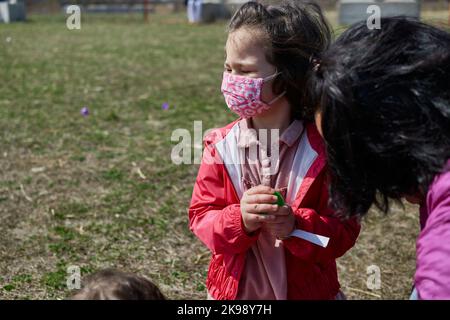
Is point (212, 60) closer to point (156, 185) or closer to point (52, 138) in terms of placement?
point (52, 138)

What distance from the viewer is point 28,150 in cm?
518

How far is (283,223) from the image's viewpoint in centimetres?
194

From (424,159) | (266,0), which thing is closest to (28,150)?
(266,0)

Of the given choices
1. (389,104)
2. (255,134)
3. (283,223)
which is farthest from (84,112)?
(389,104)

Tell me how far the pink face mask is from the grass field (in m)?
1.28

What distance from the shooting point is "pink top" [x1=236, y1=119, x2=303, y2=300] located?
6.96 feet

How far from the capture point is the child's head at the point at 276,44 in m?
2.05

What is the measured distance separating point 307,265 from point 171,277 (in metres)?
1.22

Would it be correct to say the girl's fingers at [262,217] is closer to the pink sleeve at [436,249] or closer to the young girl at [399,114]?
the young girl at [399,114]

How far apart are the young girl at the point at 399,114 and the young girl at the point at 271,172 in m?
0.37

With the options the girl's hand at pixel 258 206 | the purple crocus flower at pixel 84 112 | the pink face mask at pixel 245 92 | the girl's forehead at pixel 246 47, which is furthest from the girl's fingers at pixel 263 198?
the purple crocus flower at pixel 84 112

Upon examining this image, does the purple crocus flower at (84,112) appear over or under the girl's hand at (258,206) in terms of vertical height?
under

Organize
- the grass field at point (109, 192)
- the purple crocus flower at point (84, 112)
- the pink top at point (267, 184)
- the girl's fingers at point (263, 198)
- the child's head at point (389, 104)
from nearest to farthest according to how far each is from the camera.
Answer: the child's head at point (389, 104), the girl's fingers at point (263, 198), the pink top at point (267, 184), the grass field at point (109, 192), the purple crocus flower at point (84, 112)

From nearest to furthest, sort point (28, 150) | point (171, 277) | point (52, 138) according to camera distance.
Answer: point (171, 277) → point (28, 150) → point (52, 138)
